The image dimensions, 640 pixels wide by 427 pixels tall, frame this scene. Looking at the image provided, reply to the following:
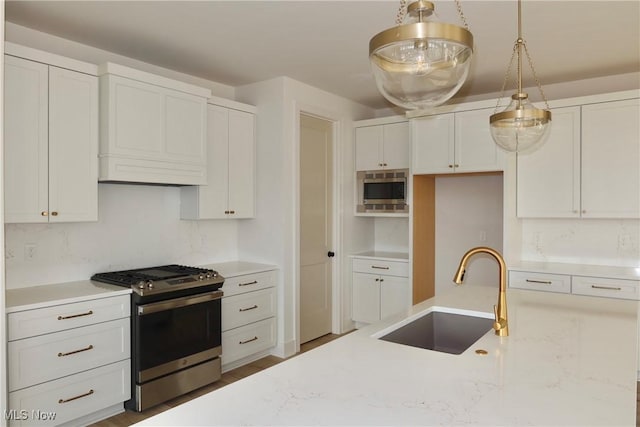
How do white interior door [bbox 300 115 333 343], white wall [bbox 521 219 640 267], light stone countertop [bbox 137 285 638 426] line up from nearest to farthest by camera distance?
light stone countertop [bbox 137 285 638 426] < white wall [bbox 521 219 640 267] < white interior door [bbox 300 115 333 343]

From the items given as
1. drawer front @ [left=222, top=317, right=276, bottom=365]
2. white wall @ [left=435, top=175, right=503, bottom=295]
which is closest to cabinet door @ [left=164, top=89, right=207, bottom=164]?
drawer front @ [left=222, top=317, right=276, bottom=365]

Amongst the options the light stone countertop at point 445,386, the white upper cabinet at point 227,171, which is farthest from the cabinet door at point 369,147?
the light stone countertop at point 445,386

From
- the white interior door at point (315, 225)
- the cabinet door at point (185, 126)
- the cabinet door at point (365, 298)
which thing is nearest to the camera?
the cabinet door at point (185, 126)

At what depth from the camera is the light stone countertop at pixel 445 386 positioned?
3.83 feet

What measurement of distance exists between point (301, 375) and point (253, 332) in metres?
2.52

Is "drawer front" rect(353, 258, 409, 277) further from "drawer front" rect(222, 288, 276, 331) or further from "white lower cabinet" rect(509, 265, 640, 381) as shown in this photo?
"drawer front" rect(222, 288, 276, 331)

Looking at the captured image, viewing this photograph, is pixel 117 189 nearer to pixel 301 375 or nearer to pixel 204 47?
pixel 204 47

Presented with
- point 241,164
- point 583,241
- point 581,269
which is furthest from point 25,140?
point 583,241

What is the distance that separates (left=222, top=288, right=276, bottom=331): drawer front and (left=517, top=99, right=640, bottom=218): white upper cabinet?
2.40 metres

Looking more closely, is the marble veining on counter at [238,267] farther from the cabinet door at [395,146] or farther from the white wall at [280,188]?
the cabinet door at [395,146]

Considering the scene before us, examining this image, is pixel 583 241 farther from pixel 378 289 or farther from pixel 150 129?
pixel 150 129

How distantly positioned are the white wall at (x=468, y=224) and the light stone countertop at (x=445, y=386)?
2593 millimetres

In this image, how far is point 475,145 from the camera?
4.00 m

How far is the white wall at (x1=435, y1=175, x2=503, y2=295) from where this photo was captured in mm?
4492
